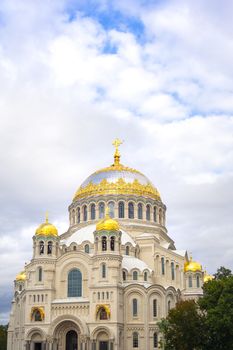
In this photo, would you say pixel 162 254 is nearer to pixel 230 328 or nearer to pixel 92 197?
pixel 92 197

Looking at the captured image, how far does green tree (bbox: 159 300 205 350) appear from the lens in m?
39.2

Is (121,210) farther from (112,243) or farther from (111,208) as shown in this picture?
(112,243)

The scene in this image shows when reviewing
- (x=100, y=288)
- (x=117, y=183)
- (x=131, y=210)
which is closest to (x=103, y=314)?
(x=100, y=288)

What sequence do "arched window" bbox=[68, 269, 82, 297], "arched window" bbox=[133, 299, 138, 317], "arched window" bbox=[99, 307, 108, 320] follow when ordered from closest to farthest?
"arched window" bbox=[99, 307, 108, 320], "arched window" bbox=[133, 299, 138, 317], "arched window" bbox=[68, 269, 82, 297]

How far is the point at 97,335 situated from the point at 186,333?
37.8ft

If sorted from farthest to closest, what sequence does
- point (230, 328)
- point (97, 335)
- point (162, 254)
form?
1. point (162, 254)
2. point (97, 335)
3. point (230, 328)

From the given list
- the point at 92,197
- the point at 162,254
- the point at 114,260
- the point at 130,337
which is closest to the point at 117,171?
the point at 92,197

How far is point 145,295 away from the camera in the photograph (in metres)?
50.3

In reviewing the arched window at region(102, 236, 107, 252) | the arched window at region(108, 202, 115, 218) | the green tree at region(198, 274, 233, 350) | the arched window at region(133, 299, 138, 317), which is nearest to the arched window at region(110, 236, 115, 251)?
the arched window at region(102, 236, 107, 252)

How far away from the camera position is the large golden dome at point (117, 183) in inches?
2420

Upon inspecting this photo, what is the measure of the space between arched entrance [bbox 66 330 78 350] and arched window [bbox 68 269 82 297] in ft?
11.0

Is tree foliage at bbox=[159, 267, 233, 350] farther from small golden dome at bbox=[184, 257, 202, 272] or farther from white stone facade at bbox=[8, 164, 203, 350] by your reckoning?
small golden dome at bbox=[184, 257, 202, 272]

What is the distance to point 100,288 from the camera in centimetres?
4919

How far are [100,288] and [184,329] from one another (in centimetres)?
1167
